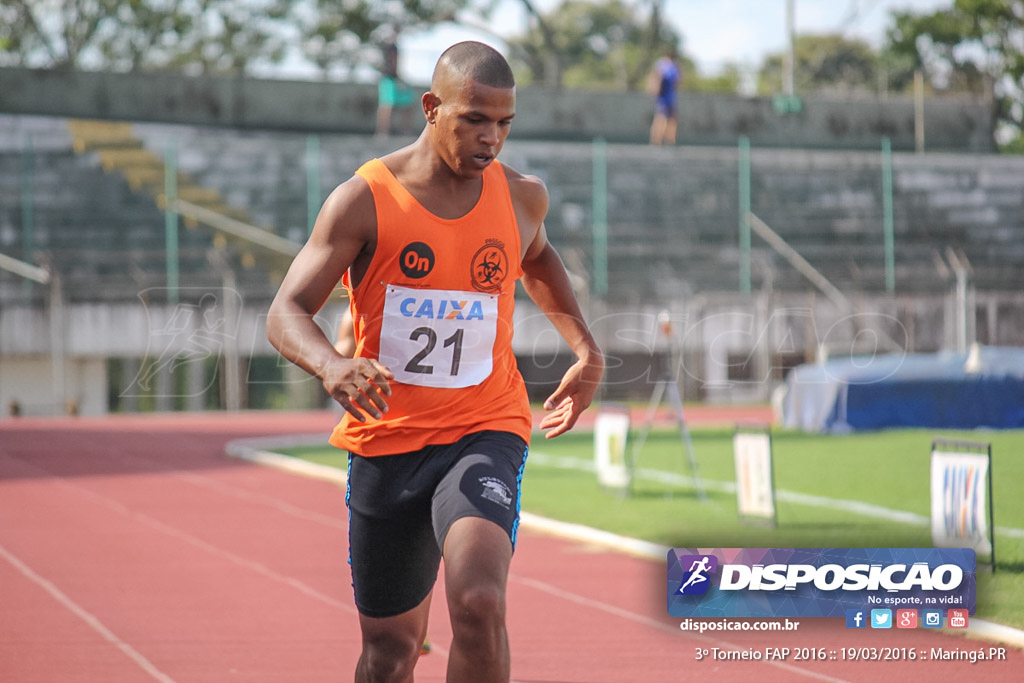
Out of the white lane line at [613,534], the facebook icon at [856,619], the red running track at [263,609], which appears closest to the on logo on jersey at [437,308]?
the red running track at [263,609]

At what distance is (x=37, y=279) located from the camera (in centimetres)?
2584

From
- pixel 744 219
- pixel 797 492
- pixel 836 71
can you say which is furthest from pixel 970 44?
pixel 797 492

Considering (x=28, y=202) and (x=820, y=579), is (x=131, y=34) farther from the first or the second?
(x=820, y=579)

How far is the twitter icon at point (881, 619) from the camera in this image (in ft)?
21.5

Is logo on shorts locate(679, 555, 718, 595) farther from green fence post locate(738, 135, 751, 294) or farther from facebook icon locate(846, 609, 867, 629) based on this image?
green fence post locate(738, 135, 751, 294)

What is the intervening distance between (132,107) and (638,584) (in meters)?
26.1

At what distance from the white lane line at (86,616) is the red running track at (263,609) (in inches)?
0.6

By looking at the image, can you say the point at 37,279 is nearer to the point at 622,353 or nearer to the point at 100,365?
the point at 100,365

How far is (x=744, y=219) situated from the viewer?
99.5 ft

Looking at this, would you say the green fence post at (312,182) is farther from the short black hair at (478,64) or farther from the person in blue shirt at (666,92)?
the short black hair at (478,64)

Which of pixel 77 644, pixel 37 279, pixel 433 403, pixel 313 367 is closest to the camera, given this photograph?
pixel 313 367

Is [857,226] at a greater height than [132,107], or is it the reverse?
[132,107]

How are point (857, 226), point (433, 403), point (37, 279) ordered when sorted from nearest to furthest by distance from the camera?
point (433, 403), point (37, 279), point (857, 226)

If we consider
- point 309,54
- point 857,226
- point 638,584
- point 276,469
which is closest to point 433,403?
point 638,584
